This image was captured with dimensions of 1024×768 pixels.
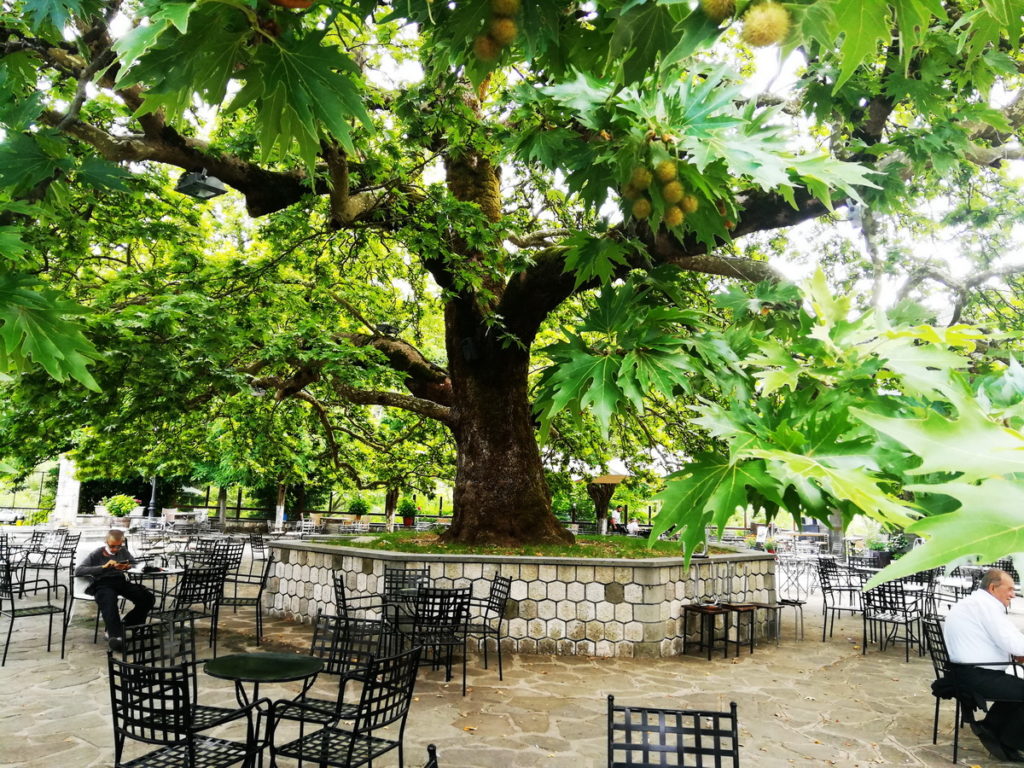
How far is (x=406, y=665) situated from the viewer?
13.9 feet

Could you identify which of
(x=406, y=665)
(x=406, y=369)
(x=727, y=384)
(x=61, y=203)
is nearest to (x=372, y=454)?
(x=406, y=369)

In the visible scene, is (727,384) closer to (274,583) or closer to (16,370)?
(16,370)

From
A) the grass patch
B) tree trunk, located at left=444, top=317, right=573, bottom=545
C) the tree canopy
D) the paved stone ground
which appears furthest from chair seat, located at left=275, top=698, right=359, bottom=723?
tree trunk, located at left=444, top=317, right=573, bottom=545

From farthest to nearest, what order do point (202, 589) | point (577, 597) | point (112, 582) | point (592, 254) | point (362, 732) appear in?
1. point (577, 597)
2. point (202, 589)
3. point (112, 582)
4. point (362, 732)
5. point (592, 254)

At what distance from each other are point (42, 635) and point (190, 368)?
409 centimetres

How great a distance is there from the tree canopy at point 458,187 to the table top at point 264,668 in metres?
2.39

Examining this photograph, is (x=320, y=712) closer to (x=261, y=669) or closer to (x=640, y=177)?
(x=261, y=669)

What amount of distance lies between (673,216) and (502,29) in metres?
0.67

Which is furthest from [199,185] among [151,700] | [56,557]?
[56,557]

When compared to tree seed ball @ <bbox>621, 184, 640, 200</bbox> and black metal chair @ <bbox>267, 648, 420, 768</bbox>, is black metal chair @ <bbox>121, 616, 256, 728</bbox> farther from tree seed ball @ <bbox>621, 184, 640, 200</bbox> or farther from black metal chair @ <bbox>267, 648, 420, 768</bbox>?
tree seed ball @ <bbox>621, 184, 640, 200</bbox>

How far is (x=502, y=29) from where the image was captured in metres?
1.60

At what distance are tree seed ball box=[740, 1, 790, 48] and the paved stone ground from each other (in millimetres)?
4860

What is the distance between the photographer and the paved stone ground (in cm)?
494

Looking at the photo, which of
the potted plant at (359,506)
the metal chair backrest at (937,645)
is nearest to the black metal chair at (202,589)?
the metal chair backrest at (937,645)
